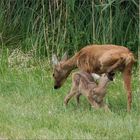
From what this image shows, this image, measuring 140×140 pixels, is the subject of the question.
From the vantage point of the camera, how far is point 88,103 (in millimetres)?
10031

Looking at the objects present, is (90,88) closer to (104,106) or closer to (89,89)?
(89,89)

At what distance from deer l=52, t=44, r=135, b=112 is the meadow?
0.91ft

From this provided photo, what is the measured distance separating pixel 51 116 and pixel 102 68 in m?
1.48

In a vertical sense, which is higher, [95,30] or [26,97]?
[95,30]

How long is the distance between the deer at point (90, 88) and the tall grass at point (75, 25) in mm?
2626

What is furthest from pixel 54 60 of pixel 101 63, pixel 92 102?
pixel 92 102

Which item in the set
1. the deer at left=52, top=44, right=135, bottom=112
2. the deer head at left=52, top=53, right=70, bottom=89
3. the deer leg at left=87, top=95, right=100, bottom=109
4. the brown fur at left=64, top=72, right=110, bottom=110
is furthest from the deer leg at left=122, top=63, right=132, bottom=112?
the deer head at left=52, top=53, right=70, bottom=89

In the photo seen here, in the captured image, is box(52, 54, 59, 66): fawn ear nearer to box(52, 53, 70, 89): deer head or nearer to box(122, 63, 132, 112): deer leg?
box(52, 53, 70, 89): deer head

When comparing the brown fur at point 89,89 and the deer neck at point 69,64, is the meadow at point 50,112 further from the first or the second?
the deer neck at point 69,64

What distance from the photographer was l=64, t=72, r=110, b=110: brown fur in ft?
30.6

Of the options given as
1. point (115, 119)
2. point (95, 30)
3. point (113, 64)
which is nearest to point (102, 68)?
point (113, 64)

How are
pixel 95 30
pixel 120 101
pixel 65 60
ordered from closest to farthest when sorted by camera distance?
pixel 120 101
pixel 65 60
pixel 95 30

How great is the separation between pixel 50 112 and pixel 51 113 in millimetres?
73

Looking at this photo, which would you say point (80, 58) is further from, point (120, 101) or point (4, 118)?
point (4, 118)
